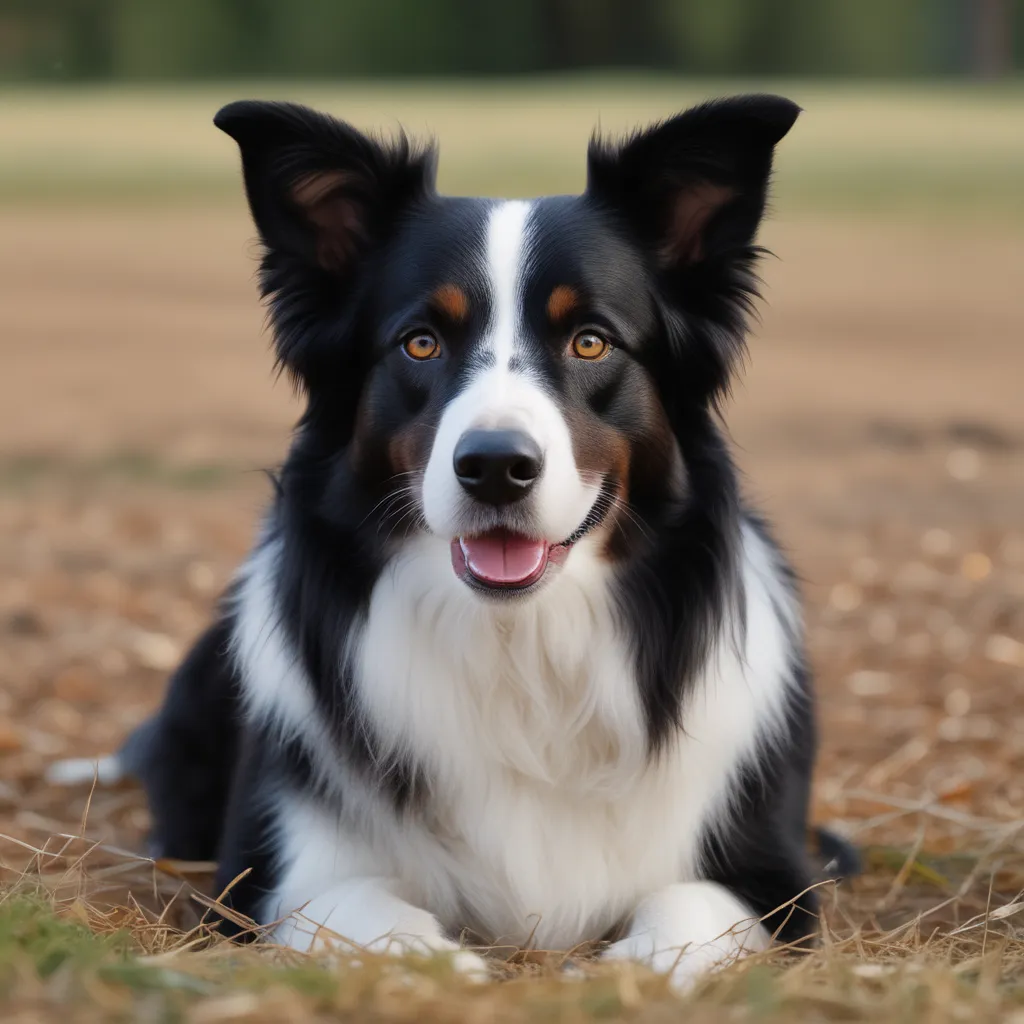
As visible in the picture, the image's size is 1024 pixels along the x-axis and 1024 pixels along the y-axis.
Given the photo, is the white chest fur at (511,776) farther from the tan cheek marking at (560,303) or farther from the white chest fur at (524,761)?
the tan cheek marking at (560,303)

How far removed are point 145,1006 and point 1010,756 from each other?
12.6ft

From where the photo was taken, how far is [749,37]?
15.8 m

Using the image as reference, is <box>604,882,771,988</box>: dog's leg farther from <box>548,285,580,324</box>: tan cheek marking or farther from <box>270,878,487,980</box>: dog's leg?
<box>548,285,580,324</box>: tan cheek marking

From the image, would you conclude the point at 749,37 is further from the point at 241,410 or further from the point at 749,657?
the point at 749,657

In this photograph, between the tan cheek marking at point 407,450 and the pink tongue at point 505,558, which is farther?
the tan cheek marking at point 407,450

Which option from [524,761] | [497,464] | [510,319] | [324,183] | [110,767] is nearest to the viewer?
[497,464]

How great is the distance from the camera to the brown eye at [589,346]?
11.2ft

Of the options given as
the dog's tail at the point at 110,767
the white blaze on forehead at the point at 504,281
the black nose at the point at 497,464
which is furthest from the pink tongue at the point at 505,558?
the dog's tail at the point at 110,767

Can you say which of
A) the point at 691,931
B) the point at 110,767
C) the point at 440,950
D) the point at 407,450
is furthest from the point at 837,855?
the point at 110,767

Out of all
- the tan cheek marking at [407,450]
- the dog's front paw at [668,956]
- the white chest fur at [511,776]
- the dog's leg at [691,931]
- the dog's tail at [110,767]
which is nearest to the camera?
the dog's front paw at [668,956]

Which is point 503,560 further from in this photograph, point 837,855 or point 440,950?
point 837,855

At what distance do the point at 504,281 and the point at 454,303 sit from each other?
0.13m

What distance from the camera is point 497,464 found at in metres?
3.03

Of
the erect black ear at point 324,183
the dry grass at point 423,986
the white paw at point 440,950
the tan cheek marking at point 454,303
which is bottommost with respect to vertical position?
the white paw at point 440,950
